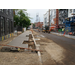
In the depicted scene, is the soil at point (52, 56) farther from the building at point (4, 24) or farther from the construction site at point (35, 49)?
the building at point (4, 24)

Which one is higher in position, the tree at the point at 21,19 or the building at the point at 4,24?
the tree at the point at 21,19

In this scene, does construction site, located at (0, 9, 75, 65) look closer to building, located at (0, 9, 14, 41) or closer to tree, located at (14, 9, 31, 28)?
building, located at (0, 9, 14, 41)

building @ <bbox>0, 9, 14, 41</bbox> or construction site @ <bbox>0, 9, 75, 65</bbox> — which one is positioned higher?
building @ <bbox>0, 9, 14, 41</bbox>

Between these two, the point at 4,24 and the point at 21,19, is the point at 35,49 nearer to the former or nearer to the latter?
the point at 4,24

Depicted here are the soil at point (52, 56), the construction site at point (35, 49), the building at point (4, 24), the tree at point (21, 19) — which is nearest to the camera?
the soil at point (52, 56)

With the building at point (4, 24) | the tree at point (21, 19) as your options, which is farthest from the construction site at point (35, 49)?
the tree at point (21, 19)

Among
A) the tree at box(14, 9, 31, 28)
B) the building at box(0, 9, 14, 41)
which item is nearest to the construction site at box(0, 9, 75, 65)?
the building at box(0, 9, 14, 41)

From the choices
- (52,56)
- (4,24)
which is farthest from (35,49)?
(4,24)

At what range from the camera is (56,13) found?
5469 cm

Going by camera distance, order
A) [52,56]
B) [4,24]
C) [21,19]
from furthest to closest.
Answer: [21,19], [4,24], [52,56]

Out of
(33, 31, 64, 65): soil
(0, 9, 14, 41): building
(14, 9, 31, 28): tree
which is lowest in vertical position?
(33, 31, 64, 65): soil

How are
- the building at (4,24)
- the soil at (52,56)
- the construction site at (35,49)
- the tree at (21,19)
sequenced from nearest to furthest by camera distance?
1. the soil at (52,56)
2. the construction site at (35,49)
3. the building at (4,24)
4. the tree at (21,19)
